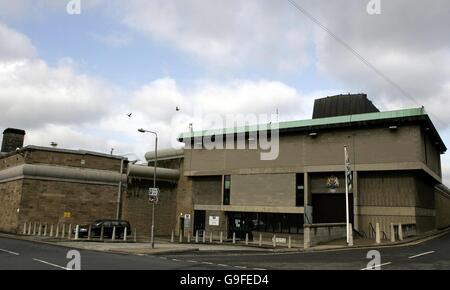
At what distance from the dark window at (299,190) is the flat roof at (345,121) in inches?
186

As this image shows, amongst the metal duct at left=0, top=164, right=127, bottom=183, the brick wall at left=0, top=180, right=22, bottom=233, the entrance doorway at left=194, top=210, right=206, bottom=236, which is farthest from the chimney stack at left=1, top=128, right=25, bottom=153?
the entrance doorway at left=194, top=210, right=206, bottom=236

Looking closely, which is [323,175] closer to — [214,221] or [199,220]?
[214,221]

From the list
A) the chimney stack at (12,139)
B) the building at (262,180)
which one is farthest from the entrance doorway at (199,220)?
the chimney stack at (12,139)

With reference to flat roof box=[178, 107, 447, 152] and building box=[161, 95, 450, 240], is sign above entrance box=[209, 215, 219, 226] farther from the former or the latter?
flat roof box=[178, 107, 447, 152]

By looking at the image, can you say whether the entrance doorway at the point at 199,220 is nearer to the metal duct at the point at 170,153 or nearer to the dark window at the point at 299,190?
the metal duct at the point at 170,153

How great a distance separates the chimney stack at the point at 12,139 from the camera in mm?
55844

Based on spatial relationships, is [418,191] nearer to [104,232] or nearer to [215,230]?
[215,230]

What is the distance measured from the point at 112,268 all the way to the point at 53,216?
32.2m

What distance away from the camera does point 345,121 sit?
3941cm

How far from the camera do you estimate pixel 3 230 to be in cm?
4556

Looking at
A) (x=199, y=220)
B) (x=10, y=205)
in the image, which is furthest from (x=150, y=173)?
(x=10, y=205)

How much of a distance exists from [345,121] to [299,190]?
310 inches

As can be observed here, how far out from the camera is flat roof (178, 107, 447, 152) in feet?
119
